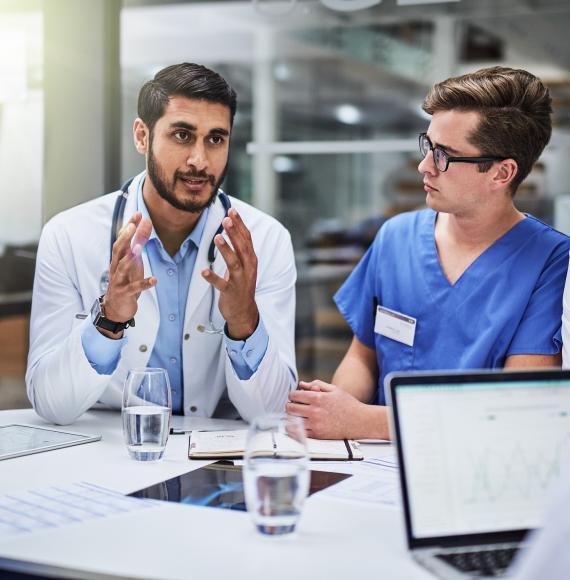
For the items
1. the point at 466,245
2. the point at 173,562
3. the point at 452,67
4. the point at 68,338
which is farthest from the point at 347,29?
the point at 173,562

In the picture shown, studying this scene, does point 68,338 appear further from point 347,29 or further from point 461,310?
point 347,29

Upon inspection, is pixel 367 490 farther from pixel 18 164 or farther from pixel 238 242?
pixel 18 164

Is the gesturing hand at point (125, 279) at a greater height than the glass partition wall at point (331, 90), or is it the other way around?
the glass partition wall at point (331, 90)

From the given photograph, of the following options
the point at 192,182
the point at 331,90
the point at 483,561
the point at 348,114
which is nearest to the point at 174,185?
the point at 192,182

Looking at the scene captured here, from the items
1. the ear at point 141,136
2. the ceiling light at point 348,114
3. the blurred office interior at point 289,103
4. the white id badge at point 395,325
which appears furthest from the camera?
the ceiling light at point 348,114

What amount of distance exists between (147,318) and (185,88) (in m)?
0.62

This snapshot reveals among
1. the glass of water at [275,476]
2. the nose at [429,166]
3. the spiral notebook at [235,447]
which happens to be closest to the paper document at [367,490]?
the spiral notebook at [235,447]

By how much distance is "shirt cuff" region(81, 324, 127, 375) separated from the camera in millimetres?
1985

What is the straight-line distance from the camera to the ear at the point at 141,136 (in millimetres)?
2375

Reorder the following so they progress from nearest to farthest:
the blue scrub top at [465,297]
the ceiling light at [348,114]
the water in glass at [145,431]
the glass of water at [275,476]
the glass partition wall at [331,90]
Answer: the glass of water at [275,476] → the water in glass at [145,431] → the blue scrub top at [465,297] → the glass partition wall at [331,90] → the ceiling light at [348,114]

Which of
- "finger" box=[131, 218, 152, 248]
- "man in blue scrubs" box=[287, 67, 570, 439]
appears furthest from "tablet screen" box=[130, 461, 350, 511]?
"finger" box=[131, 218, 152, 248]

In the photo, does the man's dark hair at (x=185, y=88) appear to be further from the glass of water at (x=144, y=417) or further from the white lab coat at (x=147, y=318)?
the glass of water at (x=144, y=417)

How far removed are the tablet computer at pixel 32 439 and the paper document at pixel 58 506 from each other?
273 mm

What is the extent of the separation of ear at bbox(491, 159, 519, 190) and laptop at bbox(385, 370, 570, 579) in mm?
991
